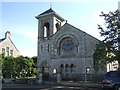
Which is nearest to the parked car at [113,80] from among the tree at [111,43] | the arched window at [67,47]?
the tree at [111,43]

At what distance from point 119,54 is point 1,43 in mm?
31709

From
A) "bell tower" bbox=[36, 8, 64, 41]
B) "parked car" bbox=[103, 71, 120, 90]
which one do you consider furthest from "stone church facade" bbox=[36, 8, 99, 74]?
"parked car" bbox=[103, 71, 120, 90]

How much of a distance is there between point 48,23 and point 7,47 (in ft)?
49.7

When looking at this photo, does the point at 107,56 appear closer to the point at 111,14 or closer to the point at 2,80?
the point at 111,14

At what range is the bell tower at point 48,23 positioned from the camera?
34.0m

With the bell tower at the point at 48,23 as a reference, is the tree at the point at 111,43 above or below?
below

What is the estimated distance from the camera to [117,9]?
2234cm

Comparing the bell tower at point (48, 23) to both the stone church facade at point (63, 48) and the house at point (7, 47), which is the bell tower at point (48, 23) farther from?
the house at point (7, 47)

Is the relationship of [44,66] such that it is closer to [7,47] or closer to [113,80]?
[7,47]

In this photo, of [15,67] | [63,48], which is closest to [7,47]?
[15,67]

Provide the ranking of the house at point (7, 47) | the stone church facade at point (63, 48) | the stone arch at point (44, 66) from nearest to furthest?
the stone church facade at point (63, 48) < the stone arch at point (44, 66) < the house at point (7, 47)

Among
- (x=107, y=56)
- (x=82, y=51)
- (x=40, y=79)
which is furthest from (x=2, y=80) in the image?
(x=107, y=56)

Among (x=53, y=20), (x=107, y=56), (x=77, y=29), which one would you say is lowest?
(x=107, y=56)

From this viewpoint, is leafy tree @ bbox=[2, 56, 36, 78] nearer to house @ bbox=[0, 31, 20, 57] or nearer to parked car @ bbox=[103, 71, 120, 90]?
house @ bbox=[0, 31, 20, 57]
